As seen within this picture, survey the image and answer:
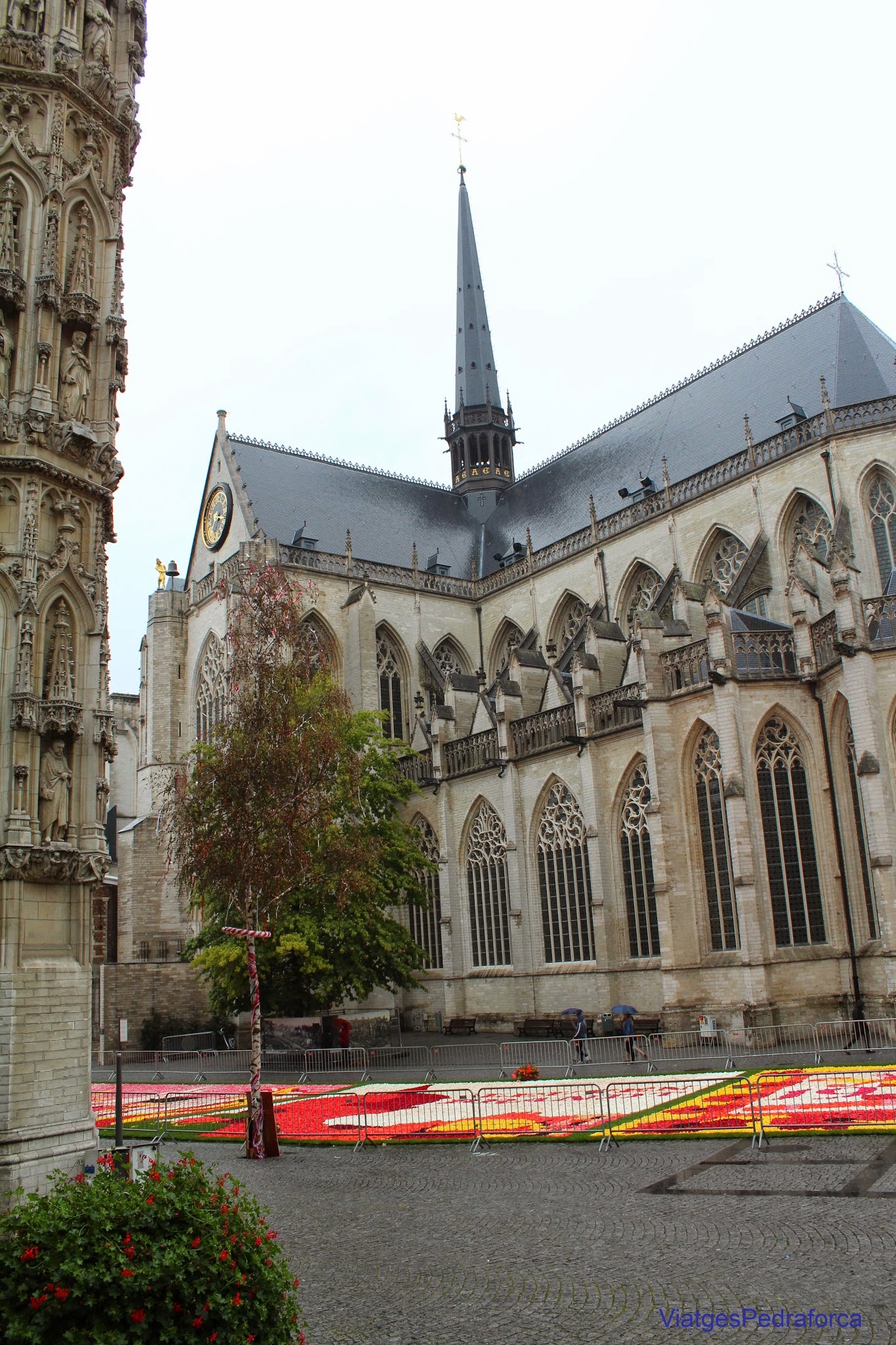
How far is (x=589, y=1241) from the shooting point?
342 inches

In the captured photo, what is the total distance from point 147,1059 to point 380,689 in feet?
45.5

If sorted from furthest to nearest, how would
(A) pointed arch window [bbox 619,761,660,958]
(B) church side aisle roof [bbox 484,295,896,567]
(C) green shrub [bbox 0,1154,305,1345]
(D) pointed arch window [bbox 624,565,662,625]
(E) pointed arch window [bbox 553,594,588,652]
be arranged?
(E) pointed arch window [bbox 553,594,588,652] → (D) pointed arch window [bbox 624,565,662,625] → (B) church side aisle roof [bbox 484,295,896,567] → (A) pointed arch window [bbox 619,761,660,958] → (C) green shrub [bbox 0,1154,305,1345]

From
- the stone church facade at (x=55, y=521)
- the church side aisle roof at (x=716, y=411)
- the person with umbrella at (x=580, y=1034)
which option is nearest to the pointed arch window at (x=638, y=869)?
the person with umbrella at (x=580, y=1034)

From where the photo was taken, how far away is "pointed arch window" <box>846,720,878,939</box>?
73.3 ft

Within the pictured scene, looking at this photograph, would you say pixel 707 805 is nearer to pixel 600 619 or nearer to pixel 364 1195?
pixel 600 619

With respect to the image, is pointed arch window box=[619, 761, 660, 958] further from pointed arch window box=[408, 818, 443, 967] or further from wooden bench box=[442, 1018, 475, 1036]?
pointed arch window box=[408, 818, 443, 967]

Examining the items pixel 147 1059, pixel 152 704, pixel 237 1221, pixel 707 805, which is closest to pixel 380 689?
pixel 152 704

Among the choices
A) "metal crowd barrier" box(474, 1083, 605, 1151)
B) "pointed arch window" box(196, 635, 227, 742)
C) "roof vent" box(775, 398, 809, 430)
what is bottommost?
"metal crowd barrier" box(474, 1083, 605, 1151)

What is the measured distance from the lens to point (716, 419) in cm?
3459

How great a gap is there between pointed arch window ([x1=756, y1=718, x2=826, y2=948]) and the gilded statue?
17440 mm

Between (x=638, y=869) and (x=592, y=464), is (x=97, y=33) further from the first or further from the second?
(x=592, y=464)

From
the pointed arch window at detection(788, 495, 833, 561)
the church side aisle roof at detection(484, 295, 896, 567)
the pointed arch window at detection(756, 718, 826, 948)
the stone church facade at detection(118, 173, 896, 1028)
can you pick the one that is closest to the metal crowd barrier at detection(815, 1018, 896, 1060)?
the stone church facade at detection(118, 173, 896, 1028)

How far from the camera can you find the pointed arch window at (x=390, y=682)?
38.6 m

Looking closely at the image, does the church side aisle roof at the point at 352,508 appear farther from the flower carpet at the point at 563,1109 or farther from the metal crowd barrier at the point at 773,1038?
the flower carpet at the point at 563,1109
